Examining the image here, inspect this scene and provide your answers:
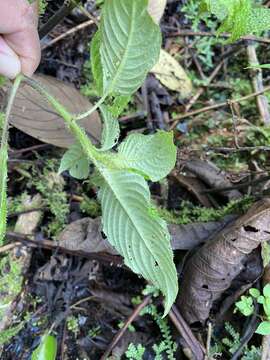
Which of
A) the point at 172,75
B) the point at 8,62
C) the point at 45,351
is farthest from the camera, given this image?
the point at 172,75

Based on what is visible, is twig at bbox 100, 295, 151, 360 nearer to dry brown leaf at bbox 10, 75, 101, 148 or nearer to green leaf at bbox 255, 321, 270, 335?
green leaf at bbox 255, 321, 270, 335

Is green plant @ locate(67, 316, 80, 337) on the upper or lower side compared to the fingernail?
lower

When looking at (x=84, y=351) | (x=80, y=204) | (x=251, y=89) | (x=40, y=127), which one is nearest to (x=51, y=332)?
(x=84, y=351)

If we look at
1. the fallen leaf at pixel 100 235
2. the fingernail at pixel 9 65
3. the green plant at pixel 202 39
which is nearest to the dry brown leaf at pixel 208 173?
the fallen leaf at pixel 100 235

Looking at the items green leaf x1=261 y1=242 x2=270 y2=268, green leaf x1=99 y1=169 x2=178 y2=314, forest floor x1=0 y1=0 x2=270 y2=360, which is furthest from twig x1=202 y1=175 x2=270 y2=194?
green leaf x1=99 y1=169 x2=178 y2=314

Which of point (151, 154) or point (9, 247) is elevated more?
point (151, 154)

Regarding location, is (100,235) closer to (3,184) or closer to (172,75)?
(3,184)

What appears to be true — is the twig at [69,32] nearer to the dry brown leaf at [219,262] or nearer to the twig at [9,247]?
the twig at [9,247]

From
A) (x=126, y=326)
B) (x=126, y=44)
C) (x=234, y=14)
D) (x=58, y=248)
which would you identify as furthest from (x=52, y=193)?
(x=234, y=14)
